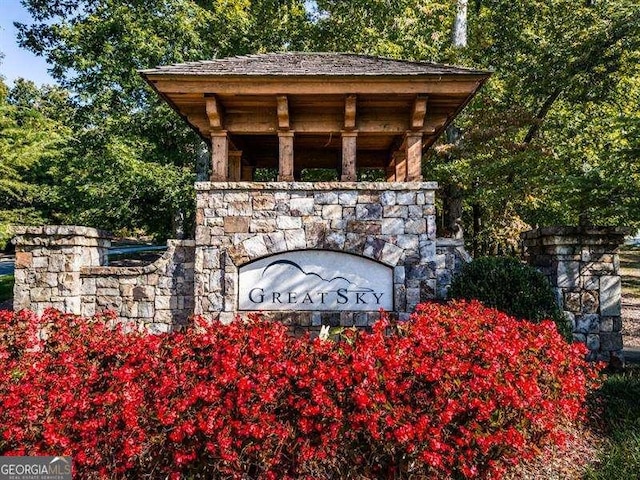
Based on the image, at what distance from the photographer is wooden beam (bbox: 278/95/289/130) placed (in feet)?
19.4

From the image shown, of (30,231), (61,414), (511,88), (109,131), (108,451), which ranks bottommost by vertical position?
(108,451)

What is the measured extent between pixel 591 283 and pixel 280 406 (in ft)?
16.7

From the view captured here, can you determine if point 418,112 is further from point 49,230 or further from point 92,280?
point 49,230

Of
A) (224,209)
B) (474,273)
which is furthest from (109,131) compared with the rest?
(474,273)

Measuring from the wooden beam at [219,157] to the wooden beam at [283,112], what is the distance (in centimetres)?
90

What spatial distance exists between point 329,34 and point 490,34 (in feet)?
16.1

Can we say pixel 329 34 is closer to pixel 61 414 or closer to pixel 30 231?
pixel 30 231

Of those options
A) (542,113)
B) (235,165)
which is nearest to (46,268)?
(235,165)

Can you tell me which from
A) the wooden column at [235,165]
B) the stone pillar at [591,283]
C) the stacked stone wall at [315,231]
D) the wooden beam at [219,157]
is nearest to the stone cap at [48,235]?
the stacked stone wall at [315,231]

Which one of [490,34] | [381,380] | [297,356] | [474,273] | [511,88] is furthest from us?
[490,34]

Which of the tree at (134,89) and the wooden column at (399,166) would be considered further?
the tree at (134,89)

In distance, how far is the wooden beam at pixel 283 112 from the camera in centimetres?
591

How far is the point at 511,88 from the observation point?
1140 centimetres

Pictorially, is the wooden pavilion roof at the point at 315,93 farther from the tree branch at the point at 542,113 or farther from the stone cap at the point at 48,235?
the tree branch at the point at 542,113
